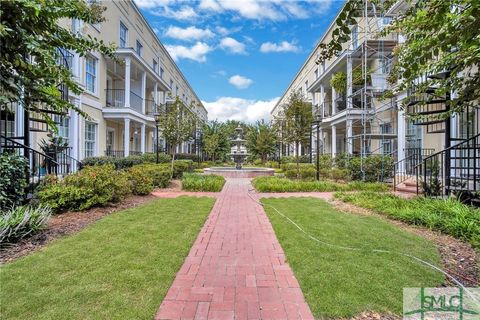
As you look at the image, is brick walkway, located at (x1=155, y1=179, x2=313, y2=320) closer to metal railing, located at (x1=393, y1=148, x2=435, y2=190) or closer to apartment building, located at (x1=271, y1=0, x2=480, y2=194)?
apartment building, located at (x1=271, y1=0, x2=480, y2=194)

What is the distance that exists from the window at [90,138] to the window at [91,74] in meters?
1.94

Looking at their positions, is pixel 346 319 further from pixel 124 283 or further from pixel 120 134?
pixel 120 134

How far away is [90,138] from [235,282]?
15095 millimetres

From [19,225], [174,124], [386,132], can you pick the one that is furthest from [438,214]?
[174,124]

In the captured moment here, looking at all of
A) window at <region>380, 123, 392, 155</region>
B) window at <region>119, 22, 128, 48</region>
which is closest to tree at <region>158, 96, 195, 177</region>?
window at <region>119, 22, 128, 48</region>

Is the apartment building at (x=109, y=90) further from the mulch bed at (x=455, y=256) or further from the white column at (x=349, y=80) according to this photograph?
the mulch bed at (x=455, y=256)

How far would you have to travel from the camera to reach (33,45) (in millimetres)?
2646

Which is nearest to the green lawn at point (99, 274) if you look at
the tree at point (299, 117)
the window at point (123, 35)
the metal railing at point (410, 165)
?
the metal railing at point (410, 165)

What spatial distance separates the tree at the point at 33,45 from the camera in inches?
101

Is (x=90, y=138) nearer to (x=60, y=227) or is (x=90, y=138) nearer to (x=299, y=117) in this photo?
(x=299, y=117)

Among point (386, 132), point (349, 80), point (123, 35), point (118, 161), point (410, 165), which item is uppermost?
point (123, 35)

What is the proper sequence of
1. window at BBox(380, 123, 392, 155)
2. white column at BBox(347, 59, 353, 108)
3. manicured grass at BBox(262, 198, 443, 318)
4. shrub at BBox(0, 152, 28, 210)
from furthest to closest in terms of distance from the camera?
1. white column at BBox(347, 59, 353, 108)
2. window at BBox(380, 123, 392, 155)
3. shrub at BBox(0, 152, 28, 210)
4. manicured grass at BBox(262, 198, 443, 318)

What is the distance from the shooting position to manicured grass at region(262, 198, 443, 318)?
276 centimetres

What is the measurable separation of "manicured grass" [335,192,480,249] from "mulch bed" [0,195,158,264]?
6486 mm
